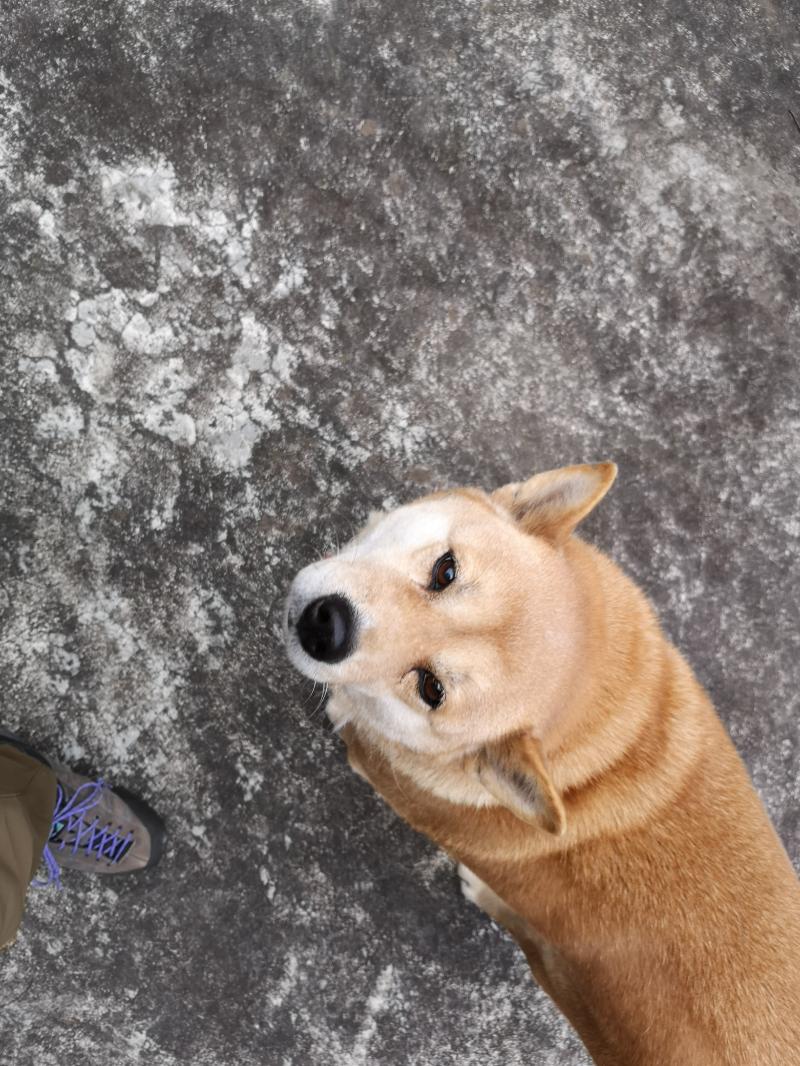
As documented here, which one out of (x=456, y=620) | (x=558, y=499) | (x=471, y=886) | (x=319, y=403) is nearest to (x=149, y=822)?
(x=471, y=886)

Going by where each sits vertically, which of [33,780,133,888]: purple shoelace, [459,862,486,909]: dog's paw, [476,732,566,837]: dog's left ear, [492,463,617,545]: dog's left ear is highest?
[492,463,617,545]: dog's left ear

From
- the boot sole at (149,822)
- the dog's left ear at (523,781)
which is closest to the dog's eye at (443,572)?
the dog's left ear at (523,781)

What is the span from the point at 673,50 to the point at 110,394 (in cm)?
276

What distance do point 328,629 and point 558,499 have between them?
0.78 metres

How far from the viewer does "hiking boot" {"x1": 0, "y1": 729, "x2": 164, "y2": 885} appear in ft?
9.18

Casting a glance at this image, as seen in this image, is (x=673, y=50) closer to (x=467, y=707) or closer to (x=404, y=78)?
(x=404, y=78)

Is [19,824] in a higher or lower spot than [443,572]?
lower

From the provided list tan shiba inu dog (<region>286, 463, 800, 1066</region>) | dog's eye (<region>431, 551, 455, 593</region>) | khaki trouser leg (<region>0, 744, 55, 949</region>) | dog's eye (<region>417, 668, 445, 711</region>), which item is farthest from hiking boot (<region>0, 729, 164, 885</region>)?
dog's eye (<region>431, 551, 455, 593</region>)

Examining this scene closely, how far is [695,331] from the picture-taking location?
313 cm

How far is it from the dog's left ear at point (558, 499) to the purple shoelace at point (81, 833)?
191 cm

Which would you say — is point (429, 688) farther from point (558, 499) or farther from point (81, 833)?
point (81, 833)

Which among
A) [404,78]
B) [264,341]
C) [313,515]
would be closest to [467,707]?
[313,515]

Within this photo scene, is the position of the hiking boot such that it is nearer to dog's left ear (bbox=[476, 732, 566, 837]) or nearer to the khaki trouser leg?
the khaki trouser leg

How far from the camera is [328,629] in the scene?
2.08 metres
